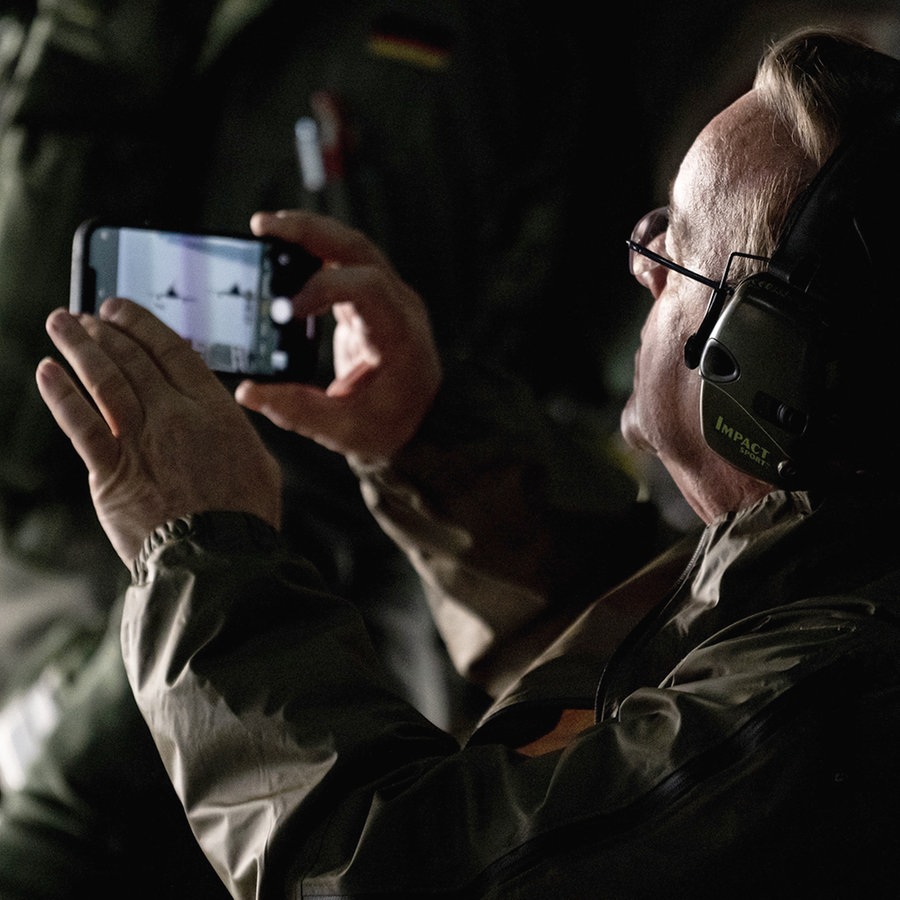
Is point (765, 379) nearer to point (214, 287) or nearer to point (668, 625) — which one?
point (668, 625)

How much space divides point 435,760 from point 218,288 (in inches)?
20.3

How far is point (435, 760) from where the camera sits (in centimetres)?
68

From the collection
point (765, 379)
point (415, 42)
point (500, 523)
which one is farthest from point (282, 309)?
point (415, 42)

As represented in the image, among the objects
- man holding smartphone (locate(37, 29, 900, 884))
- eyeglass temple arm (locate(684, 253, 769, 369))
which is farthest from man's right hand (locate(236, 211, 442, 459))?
eyeglass temple arm (locate(684, 253, 769, 369))

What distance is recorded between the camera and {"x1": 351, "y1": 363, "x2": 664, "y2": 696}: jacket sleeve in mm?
1138

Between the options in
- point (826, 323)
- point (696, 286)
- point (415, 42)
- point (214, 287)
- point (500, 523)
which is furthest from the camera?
point (415, 42)

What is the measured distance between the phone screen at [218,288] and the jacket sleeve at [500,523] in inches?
6.4

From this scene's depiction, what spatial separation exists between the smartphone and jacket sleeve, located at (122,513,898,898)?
1.01 ft

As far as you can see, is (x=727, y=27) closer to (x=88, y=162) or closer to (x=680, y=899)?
(x=88, y=162)

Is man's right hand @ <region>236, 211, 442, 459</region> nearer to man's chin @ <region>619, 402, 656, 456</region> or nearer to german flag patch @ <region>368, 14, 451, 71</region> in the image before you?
man's chin @ <region>619, 402, 656, 456</region>

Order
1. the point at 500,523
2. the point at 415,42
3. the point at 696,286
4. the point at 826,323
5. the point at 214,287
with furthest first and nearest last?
1. the point at 415,42
2. the point at 500,523
3. the point at 214,287
4. the point at 696,286
5. the point at 826,323

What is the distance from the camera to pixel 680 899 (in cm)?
59

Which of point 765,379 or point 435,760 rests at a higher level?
point 765,379

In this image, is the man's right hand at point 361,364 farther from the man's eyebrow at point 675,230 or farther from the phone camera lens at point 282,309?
the man's eyebrow at point 675,230
